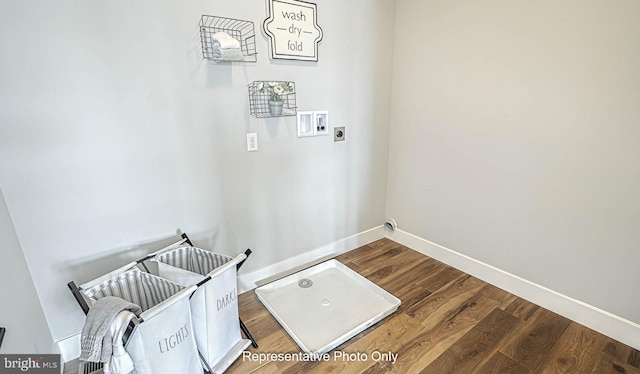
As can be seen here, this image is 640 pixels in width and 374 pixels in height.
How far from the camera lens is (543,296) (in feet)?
6.48

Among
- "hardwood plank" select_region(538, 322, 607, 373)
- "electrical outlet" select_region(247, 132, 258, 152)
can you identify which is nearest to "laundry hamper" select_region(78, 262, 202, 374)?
"electrical outlet" select_region(247, 132, 258, 152)

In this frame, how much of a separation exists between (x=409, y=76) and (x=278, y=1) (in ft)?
3.98

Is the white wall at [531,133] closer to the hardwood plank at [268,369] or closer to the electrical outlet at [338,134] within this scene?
the electrical outlet at [338,134]

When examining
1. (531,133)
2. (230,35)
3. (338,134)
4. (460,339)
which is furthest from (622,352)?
(230,35)

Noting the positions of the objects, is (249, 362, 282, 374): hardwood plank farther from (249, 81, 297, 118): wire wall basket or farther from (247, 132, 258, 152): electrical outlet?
(249, 81, 297, 118): wire wall basket

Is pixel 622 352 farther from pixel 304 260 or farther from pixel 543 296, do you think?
pixel 304 260

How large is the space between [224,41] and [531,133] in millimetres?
1938

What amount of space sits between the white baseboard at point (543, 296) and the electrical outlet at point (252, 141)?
1.69 meters

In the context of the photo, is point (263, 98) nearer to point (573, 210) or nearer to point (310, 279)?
point (310, 279)

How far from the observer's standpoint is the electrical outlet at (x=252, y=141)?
77.4 inches

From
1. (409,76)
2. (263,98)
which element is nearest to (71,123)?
(263,98)

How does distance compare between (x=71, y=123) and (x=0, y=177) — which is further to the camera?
(x=71, y=123)

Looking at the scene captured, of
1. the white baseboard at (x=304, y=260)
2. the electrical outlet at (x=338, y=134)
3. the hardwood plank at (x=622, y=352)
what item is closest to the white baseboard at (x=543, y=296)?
the hardwood plank at (x=622, y=352)

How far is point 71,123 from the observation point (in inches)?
56.0
